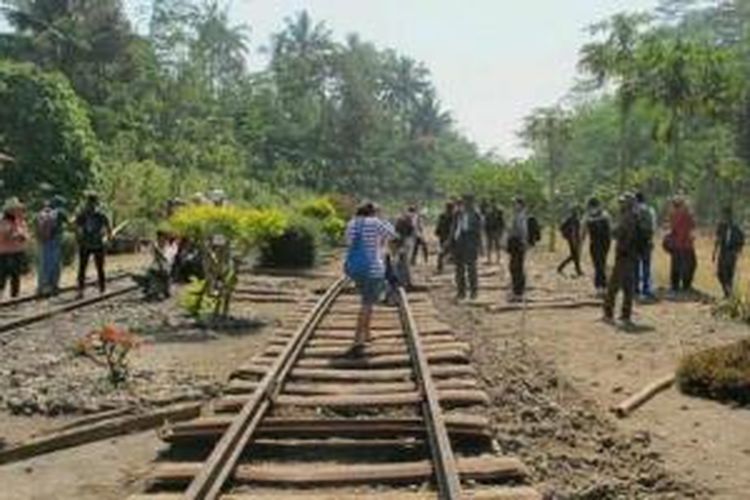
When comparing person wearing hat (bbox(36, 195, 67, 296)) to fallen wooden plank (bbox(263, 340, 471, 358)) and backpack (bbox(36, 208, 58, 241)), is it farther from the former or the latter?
fallen wooden plank (bbox(263, 340, 471, 358))

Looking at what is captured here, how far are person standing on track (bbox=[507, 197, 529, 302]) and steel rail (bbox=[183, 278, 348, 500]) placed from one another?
322 inches

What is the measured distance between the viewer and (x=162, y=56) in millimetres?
70312

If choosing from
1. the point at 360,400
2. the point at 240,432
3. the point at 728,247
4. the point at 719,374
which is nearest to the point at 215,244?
the point at 360,400

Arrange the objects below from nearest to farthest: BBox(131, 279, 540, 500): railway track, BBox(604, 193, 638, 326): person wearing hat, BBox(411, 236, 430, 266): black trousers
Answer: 1. BBox(131, 279, 540, 500): railway track
2. BBox(604, 193, 638, 326): person wearing hat
3. BBox(411, 236, 430, 266): black trousers

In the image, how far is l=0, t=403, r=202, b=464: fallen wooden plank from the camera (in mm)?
9289

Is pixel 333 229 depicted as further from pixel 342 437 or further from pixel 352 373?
pixel 342 437

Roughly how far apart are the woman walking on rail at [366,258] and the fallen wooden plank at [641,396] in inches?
126

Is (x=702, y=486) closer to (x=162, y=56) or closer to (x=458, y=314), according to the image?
(x=458, y=314)

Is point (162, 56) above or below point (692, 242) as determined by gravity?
above

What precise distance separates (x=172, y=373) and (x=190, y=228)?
528 centimetres

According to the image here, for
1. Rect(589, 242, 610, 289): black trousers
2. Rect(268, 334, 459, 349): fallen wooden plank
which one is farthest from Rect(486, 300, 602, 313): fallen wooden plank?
Rect(268, 334, 459, 349): fallen wooden plank

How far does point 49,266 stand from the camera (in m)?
21.7

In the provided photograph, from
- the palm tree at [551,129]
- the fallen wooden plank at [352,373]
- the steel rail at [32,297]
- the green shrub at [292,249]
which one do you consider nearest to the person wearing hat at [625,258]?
the fallen wooden plank at [352,373]

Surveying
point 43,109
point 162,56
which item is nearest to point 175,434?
point 43,109
